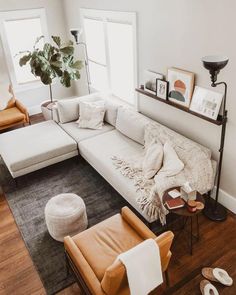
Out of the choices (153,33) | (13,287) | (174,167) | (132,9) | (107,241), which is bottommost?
(13,287)

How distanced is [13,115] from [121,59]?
218 centimetres

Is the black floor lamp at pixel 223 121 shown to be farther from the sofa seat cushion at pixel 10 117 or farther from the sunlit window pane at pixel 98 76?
the sofa seat cushion at pixel 10 117

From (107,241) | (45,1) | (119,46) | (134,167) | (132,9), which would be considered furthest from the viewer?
(45,1)

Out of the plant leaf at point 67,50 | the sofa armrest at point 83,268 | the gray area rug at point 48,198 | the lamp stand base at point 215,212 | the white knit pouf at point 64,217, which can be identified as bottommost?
the gray area rug at point 48,198

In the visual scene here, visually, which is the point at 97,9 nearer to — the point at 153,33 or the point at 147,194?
the point at 153,33

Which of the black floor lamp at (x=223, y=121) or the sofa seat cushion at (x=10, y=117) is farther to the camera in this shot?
the sofa seat cushion at (x=10, y=117)

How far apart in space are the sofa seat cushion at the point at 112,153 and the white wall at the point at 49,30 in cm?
245

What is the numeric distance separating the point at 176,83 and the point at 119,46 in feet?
4.90

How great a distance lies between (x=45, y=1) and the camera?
17.8 ft

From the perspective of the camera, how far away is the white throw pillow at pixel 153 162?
3.11 m

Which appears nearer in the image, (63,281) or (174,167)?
(63,281)

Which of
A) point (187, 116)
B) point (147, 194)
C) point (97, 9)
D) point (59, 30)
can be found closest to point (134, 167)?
point (147, 194)

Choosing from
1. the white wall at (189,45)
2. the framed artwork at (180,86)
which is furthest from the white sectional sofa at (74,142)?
the framed artwork at (180,86)

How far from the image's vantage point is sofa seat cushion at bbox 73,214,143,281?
2.26m
